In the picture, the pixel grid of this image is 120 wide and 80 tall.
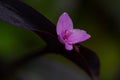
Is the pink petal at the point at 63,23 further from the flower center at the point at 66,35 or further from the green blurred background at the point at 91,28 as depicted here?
the green blurred background at the point at 91,28

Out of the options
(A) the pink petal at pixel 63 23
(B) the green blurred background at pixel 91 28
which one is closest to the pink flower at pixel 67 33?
(A) the pink petal at pixel 63 23

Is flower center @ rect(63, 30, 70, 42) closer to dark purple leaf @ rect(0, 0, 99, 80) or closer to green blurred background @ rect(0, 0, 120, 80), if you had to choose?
dark purple leaf @ rect(0, 0, 99, 80)

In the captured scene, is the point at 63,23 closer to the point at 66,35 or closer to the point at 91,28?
the point at 66,35

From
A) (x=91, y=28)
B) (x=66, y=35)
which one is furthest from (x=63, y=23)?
(x=91, y=28)

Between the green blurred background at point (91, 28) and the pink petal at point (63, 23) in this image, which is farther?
the green blurred background at point (91, 28)

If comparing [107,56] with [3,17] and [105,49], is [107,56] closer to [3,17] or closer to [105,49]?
[105,49]

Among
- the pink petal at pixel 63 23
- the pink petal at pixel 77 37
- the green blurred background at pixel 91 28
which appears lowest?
the pink petal at pixel 77 37

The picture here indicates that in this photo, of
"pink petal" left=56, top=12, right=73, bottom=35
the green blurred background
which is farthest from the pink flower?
the green blurred background

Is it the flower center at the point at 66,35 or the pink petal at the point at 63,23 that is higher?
the pink petal at the point at 63,23
